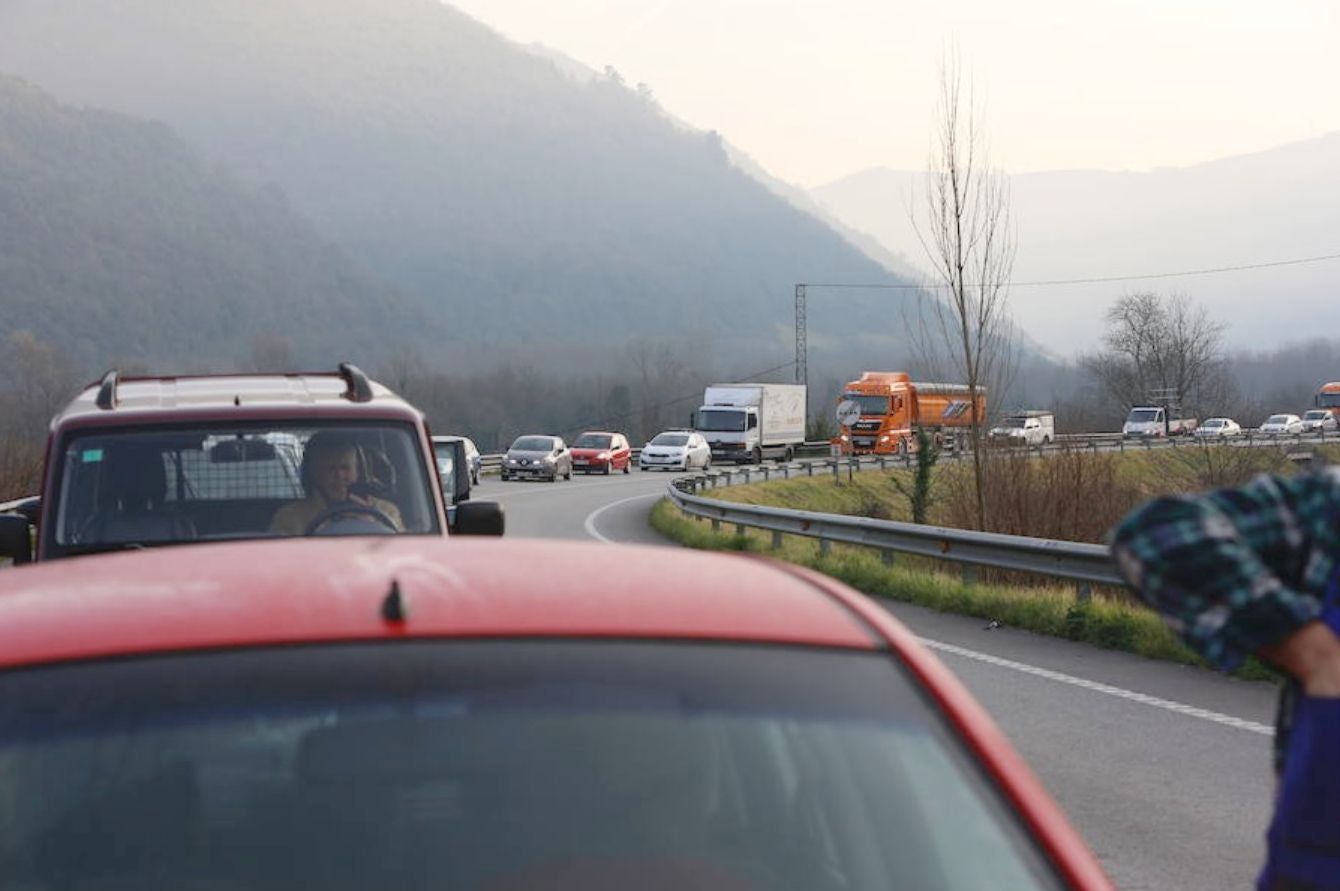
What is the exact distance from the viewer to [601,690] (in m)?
2.44

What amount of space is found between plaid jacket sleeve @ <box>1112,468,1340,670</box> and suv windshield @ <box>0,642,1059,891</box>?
1.37 ft

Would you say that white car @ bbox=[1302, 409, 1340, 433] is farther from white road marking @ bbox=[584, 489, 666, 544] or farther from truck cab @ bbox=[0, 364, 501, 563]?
truck cab @ bbox=[0, 364, 501, 563]

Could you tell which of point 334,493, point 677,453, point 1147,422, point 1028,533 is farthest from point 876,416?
point 334,493

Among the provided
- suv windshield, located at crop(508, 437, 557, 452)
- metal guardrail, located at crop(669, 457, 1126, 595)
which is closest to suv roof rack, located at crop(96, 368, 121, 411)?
metal guardrail, located at crop(669, 457, 1126, 595)

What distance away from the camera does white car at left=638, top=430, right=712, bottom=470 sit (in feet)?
213

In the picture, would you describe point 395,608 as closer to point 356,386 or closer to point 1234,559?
point 1234,559

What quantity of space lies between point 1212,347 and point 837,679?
13027 cm

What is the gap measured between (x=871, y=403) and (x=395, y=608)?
227 ft

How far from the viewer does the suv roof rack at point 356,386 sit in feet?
23.3

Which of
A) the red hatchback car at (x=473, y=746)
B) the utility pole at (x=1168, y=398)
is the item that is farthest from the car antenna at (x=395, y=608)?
the utility pole at (x=1168, y=398)

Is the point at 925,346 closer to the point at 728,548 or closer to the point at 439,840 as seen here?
the point at 728,548

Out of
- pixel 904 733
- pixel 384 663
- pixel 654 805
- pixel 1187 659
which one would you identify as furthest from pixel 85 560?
pixel 1187 659

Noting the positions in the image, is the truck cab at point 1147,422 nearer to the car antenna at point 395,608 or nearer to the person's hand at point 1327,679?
the person's hand at point 1327,679

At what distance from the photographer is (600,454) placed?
6238 centimetres
